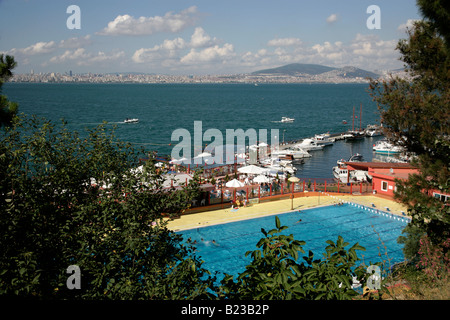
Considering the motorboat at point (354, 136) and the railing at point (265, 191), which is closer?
the railing at point (265, 191)

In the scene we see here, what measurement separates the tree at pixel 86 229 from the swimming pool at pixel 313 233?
32.6 ft

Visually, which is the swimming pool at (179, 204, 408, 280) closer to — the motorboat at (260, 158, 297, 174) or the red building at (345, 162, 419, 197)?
the red building at (345, 162, 419, 197)

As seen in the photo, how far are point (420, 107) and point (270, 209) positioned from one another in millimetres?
12860

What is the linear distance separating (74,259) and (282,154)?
40.4m

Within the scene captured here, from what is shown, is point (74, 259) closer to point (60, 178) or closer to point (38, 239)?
point (38, 239)

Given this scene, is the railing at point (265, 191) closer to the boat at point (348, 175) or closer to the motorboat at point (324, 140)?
the boat at point (348, 175)

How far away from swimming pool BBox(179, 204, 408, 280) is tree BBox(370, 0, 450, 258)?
226 inches

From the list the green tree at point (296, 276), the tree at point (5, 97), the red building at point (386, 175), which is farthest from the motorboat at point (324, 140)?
the green tree at point (296, 276)

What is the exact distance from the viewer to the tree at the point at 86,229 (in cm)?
465

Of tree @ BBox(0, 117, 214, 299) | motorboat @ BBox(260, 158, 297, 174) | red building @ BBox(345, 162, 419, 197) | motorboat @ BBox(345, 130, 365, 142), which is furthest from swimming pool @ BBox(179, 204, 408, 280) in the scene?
motorboat @ BBox(345, 130, 365, 142)

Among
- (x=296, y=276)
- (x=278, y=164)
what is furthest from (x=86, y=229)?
(x=278, y=164)

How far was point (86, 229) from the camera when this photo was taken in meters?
5.23

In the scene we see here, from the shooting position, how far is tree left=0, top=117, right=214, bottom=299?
465 centimetres
